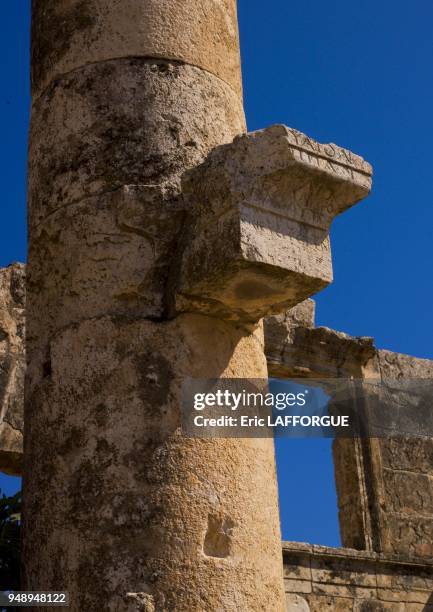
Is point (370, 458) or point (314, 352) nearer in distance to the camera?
point (314, 352)

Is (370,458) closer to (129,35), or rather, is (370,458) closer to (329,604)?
(329,604)

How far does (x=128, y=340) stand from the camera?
10.3 ft

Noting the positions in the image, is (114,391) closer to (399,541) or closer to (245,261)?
(245,261)

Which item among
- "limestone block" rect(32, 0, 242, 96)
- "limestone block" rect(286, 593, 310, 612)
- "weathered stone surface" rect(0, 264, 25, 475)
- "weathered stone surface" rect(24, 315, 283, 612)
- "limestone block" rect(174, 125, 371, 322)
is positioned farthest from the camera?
"limestone block" rect(286, 593, 310, 612)

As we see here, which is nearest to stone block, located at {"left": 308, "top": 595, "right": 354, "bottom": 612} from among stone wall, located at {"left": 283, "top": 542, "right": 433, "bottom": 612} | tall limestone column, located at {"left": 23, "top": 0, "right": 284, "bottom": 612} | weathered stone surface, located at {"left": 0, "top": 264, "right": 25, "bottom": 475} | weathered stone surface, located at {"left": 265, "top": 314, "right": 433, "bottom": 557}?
stone wall, located at {"left": 283, "top": 542, "right": 433, "bottom": 612}

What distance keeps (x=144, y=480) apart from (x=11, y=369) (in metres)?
3.95

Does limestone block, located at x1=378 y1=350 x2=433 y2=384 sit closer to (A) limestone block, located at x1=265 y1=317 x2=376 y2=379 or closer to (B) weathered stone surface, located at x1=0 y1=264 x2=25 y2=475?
(A) limestone block, located at x1=265 y1=317 x2=376 y2=379

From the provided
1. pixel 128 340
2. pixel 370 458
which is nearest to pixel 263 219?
pixel 128 340

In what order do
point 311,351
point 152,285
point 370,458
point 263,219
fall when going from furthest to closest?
1. point 370,458
2. point 311,351
3. point 152,285
4. point 263,219

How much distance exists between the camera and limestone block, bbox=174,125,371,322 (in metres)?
3.05

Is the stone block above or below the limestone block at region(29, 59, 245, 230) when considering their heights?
below

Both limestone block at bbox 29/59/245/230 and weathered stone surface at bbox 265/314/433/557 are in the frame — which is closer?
limestone block at bbox 29/59/245/230

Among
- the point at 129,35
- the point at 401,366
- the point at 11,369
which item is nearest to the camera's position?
the point at 129,35

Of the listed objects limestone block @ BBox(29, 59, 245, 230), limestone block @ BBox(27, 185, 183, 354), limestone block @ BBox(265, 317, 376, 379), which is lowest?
limestone block @ BBox(27, 185, 183, 354)
